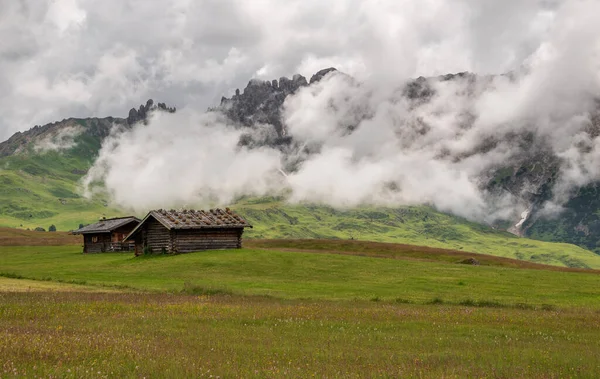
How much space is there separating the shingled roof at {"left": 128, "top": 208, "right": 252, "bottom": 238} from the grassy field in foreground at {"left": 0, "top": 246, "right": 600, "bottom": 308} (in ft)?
18.2

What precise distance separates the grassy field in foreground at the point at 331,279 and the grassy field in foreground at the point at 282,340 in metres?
7.18

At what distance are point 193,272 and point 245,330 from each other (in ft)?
118

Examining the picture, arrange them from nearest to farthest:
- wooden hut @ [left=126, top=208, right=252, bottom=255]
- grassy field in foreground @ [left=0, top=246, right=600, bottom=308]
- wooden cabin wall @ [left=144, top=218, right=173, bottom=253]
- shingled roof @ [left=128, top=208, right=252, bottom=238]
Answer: grassy field in foreground @ [left=0, top=246, right=600, bottom=308] → shingled roof @ [left=128, top=208, right=252, bottom=238] → wooden hut @ [left=126, top=208, right=252, bottom=255] → wooden cabin wall @ [left=144, top=218, right=173, bottom=253]

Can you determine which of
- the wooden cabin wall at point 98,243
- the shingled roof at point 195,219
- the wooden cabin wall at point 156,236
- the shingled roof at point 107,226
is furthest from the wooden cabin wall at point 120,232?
the shingled roof at point 195,219

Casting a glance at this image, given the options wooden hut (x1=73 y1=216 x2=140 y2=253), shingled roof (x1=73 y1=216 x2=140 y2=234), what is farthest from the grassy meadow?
wooden hut (x1=73 y1=216 x2=140 y2=253)

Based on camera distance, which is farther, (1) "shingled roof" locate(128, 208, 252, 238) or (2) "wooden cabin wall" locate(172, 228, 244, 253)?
(2) "wooden cabin wall" locate(172, 228, 244, 253)

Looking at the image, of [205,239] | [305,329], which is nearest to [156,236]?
[205,239]

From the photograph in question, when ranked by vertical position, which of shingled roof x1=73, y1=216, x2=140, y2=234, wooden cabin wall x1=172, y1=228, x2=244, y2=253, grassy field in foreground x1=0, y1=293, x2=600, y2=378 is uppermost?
shingled roof x1=73, y1=216, x2=140, y2=234

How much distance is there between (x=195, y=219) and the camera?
266ft

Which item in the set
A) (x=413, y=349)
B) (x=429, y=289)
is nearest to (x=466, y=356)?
(x=413, y=349)

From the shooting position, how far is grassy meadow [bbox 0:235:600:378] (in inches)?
585

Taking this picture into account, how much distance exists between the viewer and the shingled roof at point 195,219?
256ft

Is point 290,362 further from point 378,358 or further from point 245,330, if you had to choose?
point 245,330

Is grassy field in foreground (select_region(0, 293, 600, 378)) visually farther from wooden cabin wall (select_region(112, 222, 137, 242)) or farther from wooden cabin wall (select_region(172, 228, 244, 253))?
wooden cabin wall (select_region(112, 222, 137, 242))
